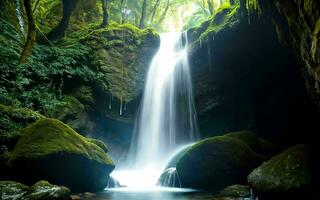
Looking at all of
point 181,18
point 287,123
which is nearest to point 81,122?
point 287,123

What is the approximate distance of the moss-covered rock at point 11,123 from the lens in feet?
24.8

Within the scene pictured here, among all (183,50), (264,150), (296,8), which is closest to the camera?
(296,8)

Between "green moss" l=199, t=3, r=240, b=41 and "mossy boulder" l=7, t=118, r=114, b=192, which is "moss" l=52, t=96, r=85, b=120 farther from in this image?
"green moss" l=199, t=3, r=240, b=41

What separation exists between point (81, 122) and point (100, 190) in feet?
19.1

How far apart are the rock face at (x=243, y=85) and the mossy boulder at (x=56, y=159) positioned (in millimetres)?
8666

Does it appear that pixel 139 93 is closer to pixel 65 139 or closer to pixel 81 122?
pixel 81 122

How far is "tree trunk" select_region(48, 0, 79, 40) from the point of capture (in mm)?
15664

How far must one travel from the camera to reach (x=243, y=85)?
16.0m

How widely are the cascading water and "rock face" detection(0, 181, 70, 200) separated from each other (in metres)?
9.07

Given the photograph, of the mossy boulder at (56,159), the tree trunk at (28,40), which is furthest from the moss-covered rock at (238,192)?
the tree trunk at (28,40)

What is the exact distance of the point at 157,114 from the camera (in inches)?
626

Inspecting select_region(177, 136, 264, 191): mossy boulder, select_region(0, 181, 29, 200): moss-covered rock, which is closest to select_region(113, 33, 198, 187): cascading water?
select_region(177, 136, 264, 191): mossy boulder

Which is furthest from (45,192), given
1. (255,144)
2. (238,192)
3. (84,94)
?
(84,94)

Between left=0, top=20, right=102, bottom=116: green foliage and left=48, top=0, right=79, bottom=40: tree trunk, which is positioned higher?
left=48, top=0, right=79, bottom=40: tree trunk
